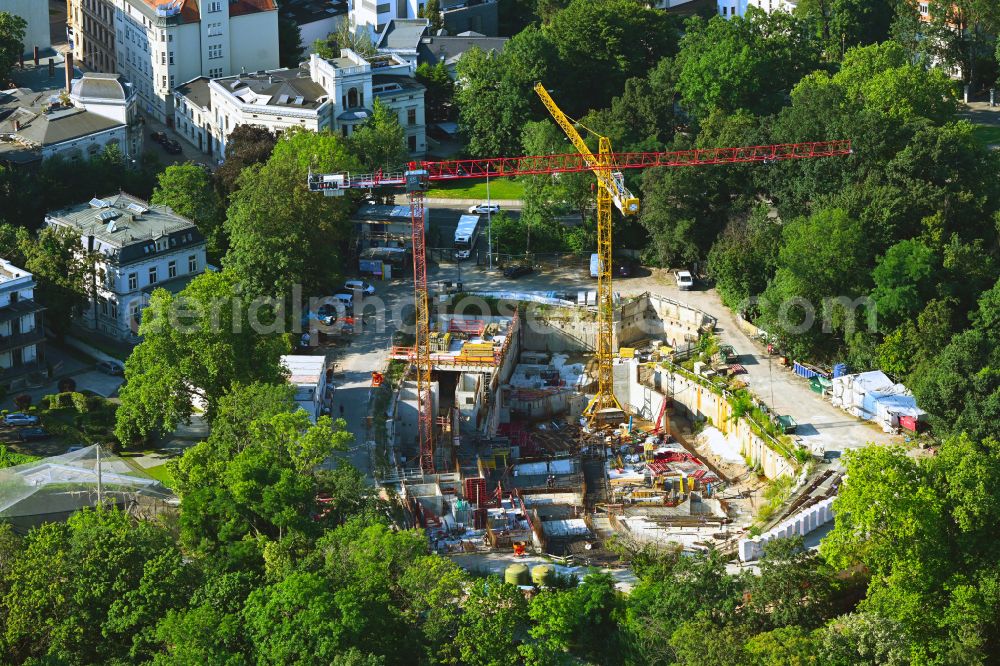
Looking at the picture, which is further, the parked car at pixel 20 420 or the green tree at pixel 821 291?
the green tree at pixel 821 291

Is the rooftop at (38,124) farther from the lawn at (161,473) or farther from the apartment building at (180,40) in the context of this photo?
the lawn at (161,473)

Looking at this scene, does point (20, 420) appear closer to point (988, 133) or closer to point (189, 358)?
point (189, 358)

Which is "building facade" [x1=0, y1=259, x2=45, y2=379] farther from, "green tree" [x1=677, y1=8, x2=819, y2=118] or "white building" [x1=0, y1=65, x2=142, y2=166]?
"green tree" [x1=677, y1=8, x2=819, y2=118]

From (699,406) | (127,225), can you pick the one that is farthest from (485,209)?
(127,225)

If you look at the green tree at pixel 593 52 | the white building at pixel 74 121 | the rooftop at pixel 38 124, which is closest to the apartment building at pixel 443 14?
the green tree at pixel 593 52

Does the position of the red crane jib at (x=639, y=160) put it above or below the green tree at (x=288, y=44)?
below
